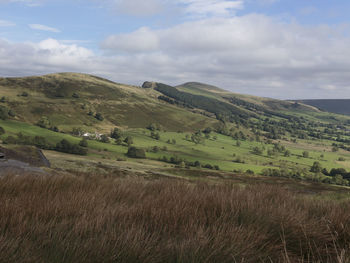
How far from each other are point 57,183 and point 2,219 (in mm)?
2910

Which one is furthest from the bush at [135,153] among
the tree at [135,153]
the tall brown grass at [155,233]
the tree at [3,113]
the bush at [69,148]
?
the tall brown grass at [155,233]

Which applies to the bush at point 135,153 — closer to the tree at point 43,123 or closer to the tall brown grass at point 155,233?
the tree at point 43,123

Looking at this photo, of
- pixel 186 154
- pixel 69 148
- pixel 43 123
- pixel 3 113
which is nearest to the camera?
pixel 69 148

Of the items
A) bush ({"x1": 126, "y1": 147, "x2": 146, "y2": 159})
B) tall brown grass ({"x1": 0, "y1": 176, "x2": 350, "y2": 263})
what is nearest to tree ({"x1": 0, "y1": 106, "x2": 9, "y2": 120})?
bush ({"x1": 126, "y1": 147, "x2": 146, "y2": 159})

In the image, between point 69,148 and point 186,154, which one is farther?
point 186,154

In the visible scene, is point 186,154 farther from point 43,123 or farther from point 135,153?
point 43,123

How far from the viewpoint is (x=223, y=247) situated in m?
3.17

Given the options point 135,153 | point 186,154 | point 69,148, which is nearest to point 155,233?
point 69,148

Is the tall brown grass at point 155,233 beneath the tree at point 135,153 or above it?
above

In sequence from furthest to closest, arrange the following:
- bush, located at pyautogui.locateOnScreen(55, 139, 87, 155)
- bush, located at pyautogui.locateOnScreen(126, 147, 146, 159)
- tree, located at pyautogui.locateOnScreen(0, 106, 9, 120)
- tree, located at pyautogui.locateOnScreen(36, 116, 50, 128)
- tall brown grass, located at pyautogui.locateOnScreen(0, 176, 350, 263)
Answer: tree, located at pyautogui.locateOnScreen(36, 116, 50, 128) < tree, located at pyautogui.locateOnScreen(0, 106, 9, 120) < bush, located at pyautogui.locateOnScreen(126, 147, 146, 159) < bush, located at pyautogui.locateOnScreen(55, 139, 87, 155) < tall brown grass, located at pyautogui.locateOnScreen(0, 176, 350, 263)

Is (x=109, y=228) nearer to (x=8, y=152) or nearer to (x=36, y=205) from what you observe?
(x=36, y=205)

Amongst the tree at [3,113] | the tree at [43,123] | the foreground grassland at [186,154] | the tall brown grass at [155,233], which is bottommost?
the foreground grassland at [186,154]

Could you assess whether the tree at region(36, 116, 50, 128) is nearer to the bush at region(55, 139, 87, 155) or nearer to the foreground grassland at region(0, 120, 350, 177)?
the foreground grassland at region(0, 120, 350, 177)

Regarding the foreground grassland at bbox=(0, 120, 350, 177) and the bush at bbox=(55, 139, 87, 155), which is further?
the foreground grassland at bbox=(0, 120, 350, 177)
